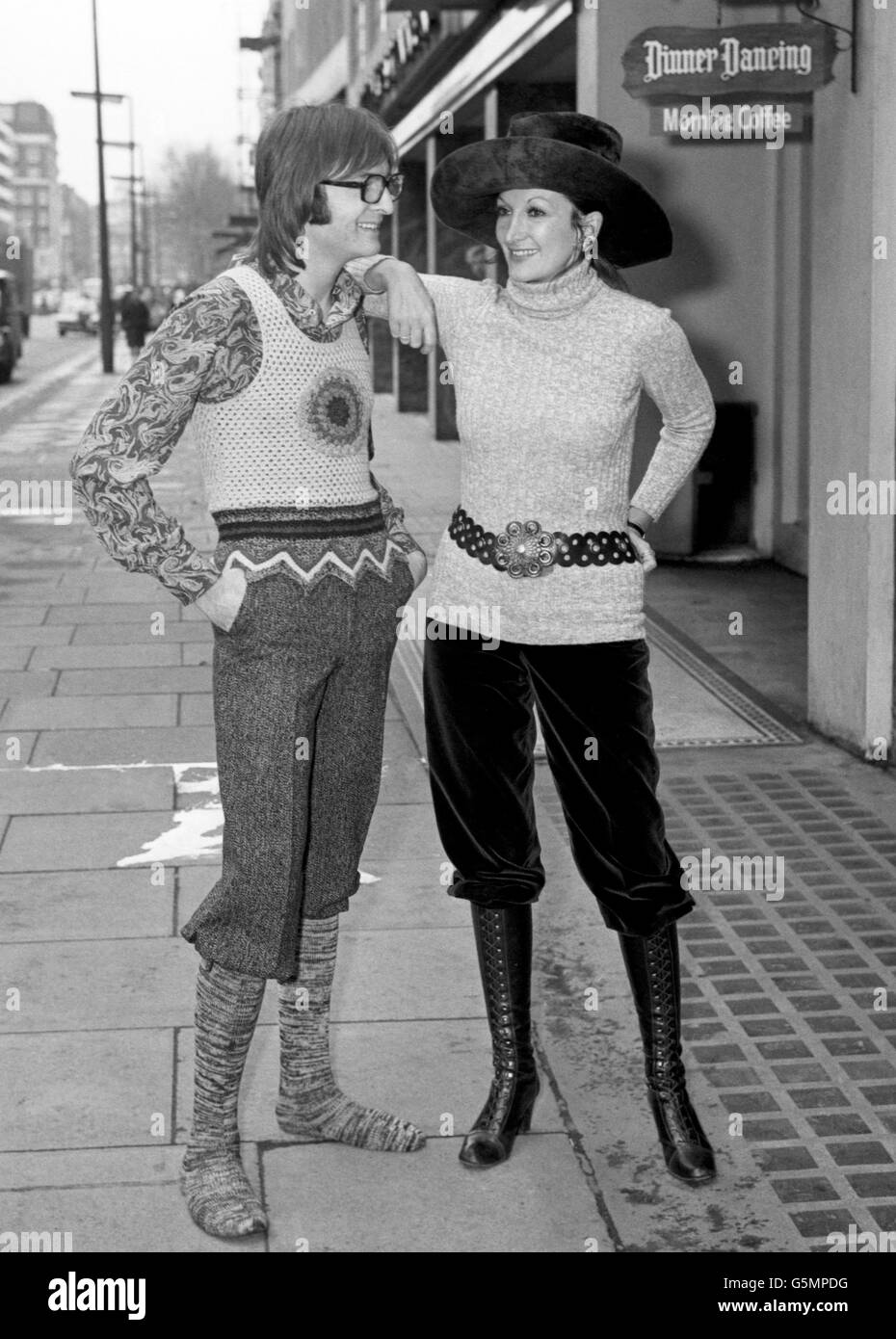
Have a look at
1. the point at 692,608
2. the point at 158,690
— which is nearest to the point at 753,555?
the point at 692,608

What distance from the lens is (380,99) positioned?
2500 centimetres

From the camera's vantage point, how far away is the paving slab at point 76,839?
18.8 feet

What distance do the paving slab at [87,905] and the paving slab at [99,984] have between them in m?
0.08

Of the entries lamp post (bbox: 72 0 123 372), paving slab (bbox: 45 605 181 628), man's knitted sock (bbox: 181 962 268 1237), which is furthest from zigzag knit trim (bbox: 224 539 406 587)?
lamp post (bbox: 72 0 123 372)

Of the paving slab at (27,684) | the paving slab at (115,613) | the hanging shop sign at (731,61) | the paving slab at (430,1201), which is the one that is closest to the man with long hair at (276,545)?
the paving slab at (430,1201)

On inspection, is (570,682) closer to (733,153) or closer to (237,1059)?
(237,1059)

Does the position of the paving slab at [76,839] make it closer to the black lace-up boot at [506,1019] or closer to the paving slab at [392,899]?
the paving slab at [392,899]

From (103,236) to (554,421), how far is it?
130 feet

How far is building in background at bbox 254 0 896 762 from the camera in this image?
269 inches

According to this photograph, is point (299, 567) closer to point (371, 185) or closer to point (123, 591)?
point (371, 185)

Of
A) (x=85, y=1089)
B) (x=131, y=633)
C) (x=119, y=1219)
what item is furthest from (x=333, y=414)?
(x=131, y=633)

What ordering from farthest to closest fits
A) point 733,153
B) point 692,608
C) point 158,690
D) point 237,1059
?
point 733,153, point 692,608, point 158,690, point 237,1059

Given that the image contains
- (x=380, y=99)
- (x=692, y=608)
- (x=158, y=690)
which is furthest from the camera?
(x=380, y=99)
